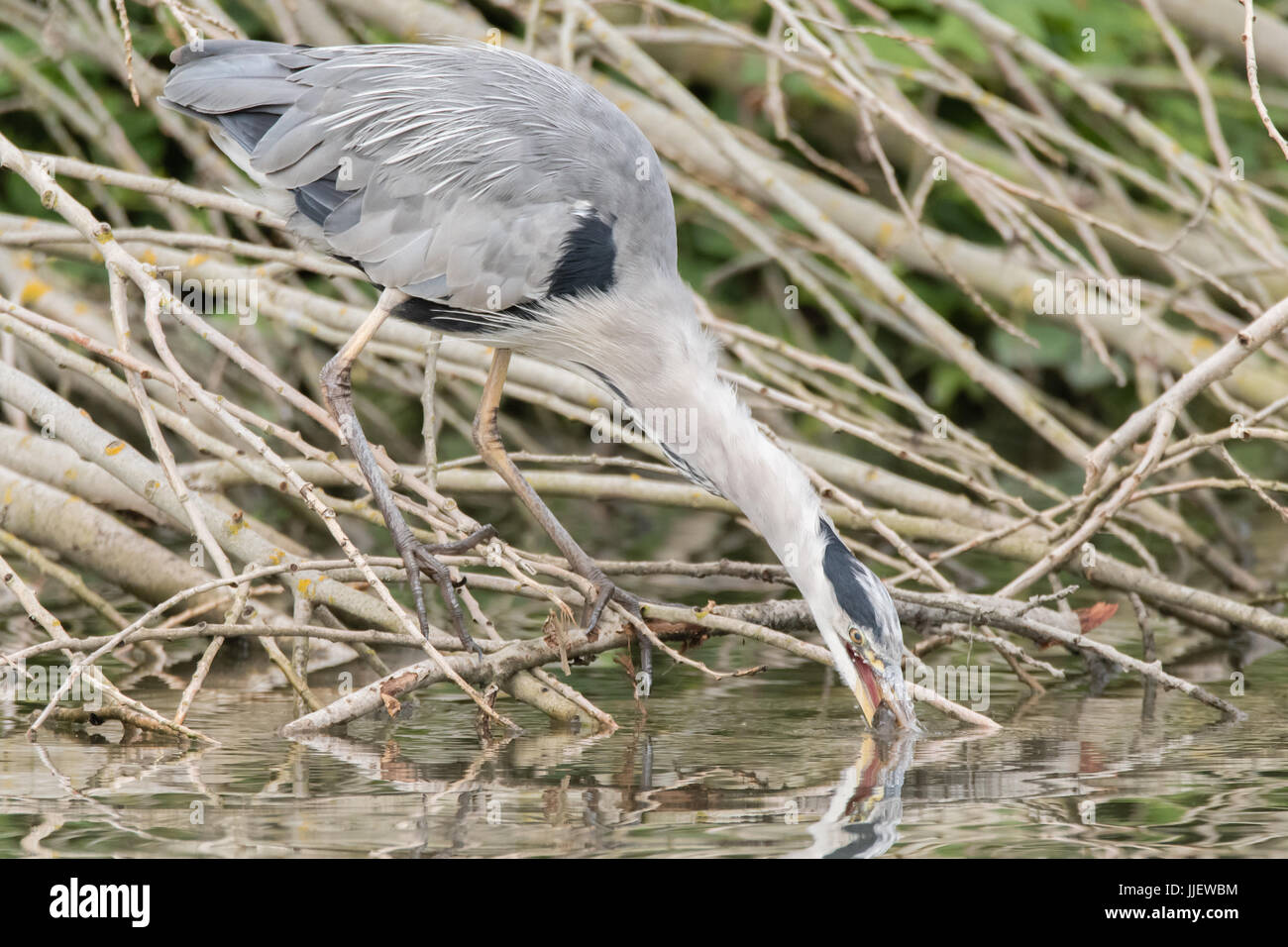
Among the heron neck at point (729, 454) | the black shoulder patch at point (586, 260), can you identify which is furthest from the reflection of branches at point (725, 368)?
the black shoulder patch at point (586, 260)

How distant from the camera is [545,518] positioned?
5105mm

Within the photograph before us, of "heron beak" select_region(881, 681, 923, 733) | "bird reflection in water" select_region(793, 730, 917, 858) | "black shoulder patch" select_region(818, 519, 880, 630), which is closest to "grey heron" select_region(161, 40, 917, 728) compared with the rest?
"black shoulder patch" select_region(818, 519, 880, 630)

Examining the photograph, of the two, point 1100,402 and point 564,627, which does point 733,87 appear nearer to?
point 1100,402

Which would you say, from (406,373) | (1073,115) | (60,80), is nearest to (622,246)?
(406,373)

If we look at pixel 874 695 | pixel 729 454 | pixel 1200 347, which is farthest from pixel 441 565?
pixel 1200 347

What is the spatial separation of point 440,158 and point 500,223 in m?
0.34

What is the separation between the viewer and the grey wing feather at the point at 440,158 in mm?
4801

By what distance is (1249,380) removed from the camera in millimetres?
7836

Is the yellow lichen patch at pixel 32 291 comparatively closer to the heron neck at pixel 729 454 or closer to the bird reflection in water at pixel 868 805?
the heron neck at pixel 729 454

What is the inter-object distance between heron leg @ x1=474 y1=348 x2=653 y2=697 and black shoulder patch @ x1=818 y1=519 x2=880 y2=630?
64 centimetres

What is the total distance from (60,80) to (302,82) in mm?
3964

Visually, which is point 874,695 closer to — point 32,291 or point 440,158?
point 440,158

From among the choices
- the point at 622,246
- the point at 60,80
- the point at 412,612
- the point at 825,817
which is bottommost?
the point at 825,817

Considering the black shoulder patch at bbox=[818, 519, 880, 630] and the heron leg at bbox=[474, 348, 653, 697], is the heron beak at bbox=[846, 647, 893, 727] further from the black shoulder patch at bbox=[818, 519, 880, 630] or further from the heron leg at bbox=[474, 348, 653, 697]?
the heron leg at bbox=[474, 348, 653, 697]
